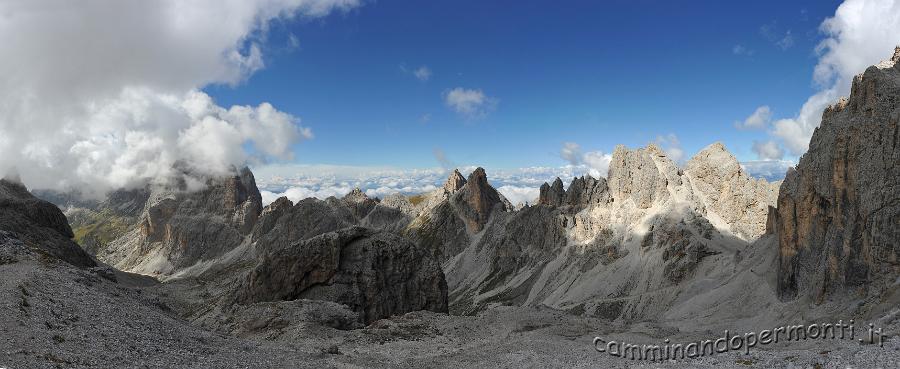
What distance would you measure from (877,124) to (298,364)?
74627mm

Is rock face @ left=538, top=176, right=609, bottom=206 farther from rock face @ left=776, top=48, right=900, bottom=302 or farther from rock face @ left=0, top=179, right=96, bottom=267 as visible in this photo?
A: rock face @ left=0, top=179, right=96, bottom=267

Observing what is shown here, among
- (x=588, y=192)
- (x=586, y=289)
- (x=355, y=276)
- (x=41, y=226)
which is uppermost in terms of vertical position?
(x=588, y=192)

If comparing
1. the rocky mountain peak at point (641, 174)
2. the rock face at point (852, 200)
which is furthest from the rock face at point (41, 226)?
the rocky mountain peak at point (641, 174)

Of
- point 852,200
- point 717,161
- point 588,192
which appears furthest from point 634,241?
point 852,200

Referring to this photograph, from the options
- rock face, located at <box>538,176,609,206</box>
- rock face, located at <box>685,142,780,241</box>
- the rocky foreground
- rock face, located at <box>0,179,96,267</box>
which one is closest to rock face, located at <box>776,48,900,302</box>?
the rocky foreground

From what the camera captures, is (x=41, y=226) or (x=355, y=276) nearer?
(x=355, y=276)

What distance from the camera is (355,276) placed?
227ft

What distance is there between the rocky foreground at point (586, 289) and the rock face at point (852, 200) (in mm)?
212

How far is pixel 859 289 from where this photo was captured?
59844 millimetres

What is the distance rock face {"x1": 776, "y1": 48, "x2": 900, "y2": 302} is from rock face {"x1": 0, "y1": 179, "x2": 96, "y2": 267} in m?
141

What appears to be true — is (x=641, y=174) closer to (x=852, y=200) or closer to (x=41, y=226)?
(x=852, y=200)

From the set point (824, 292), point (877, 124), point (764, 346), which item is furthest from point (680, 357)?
point (877, 124)

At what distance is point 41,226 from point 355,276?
349ft

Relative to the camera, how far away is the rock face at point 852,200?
191 feet
